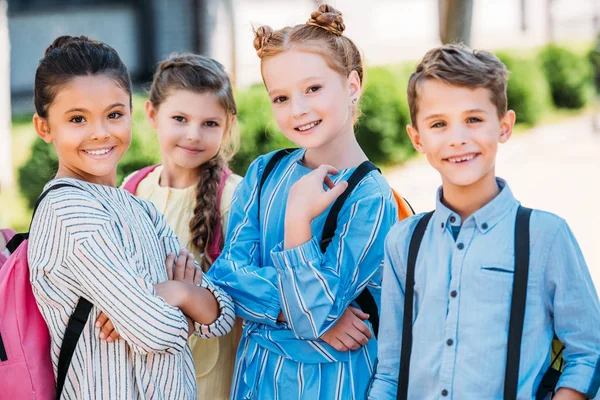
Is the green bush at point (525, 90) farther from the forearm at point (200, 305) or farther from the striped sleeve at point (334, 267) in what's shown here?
the forearm at point (200, 305)

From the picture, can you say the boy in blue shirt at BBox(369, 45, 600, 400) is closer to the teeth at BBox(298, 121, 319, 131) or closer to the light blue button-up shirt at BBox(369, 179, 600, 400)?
the light blue button-up shirt at BBox(369, 179, 600, 400)

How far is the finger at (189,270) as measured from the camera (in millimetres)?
2648

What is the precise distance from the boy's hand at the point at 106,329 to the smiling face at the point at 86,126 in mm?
474

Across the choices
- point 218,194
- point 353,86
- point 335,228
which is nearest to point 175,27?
point 218,194

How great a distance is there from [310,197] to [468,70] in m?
0.61

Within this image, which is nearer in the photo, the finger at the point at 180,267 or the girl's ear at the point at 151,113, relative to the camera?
the finger at the point at 180,267

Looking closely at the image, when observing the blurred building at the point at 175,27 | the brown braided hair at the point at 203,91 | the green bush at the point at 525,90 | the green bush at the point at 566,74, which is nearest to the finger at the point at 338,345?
the brown braided hair at the point at 203,91

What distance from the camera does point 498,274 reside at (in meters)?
2.19

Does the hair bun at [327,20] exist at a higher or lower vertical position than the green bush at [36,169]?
higher

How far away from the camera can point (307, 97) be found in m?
2.76

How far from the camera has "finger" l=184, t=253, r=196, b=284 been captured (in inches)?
104

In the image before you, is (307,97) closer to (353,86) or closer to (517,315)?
(353,86)

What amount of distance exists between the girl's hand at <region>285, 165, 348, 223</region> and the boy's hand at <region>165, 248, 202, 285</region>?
1.19 ft

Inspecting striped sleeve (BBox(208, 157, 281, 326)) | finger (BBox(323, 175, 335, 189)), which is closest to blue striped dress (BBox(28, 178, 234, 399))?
striped sleeve (BBox(208, 157, 281, 326))
